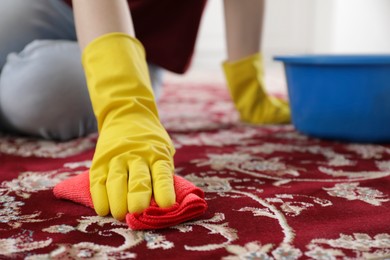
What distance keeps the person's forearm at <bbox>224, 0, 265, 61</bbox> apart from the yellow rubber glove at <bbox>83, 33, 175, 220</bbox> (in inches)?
22.0

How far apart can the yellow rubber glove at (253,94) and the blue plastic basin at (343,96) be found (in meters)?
0.19

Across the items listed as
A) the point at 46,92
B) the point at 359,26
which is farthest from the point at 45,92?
the point at 359,26

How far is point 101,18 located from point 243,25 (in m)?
0.61

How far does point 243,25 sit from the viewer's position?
48.9 inches

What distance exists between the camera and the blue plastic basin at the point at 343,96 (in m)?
0.92

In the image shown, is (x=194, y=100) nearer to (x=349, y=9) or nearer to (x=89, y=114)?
(x=89, y=114)

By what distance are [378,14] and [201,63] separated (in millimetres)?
1261

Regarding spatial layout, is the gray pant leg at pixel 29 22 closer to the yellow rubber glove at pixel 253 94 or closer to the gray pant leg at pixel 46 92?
the gray pant leg at pixel 46 92

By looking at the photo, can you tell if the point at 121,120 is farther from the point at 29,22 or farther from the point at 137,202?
the point at 29,22

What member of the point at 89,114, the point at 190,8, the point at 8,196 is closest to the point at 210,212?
the point at 8,196

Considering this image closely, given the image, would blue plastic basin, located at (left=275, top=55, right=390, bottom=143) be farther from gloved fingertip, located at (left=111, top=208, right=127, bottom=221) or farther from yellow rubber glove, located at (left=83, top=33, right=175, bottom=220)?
gloved fingertip, located at (left=111, top=208, right=127, bottom=221)

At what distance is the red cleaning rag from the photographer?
53 centimetres

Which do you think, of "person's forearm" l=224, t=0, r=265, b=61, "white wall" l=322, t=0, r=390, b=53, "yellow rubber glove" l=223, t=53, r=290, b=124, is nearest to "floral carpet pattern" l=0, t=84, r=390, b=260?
"yellow rubber glove" l=223, t=53, r=290, b=124

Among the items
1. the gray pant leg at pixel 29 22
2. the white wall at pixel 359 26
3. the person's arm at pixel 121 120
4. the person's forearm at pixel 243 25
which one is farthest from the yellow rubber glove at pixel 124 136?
the white wall at pixel 359 26
